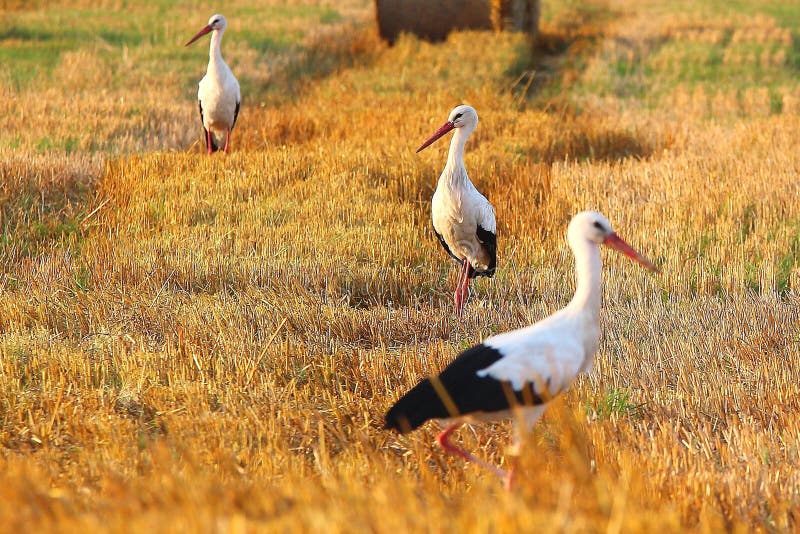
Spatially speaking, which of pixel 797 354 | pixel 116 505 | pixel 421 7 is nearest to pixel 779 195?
pixel 797 354

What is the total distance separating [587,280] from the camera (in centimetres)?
360

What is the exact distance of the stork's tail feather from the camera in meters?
3.47

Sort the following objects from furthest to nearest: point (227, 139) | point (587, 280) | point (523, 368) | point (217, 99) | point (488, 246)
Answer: point (227, 139), point (217, 99), point (488, 246), point (587, 280), point (523, 368)

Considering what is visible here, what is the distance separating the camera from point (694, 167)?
9.36 m

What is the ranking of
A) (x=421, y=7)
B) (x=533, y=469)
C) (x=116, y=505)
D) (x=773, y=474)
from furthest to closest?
1. (x=421, y=7)
2. (x=773, y=474)
3. (x=533, y=469)
4. (x=116, y=505)

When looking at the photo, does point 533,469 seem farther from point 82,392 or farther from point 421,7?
point 421,7

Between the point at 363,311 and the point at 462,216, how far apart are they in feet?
3.45

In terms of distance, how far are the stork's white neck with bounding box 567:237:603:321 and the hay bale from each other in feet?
46.1

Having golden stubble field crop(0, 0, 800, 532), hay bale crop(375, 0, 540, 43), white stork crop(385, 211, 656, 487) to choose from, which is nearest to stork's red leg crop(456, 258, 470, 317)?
golden stubble field crop(0, 0, 800, 532)

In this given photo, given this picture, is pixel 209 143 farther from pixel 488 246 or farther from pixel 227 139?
pixel 488 246

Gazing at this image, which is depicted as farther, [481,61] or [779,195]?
[481,61]

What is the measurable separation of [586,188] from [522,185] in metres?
0.57

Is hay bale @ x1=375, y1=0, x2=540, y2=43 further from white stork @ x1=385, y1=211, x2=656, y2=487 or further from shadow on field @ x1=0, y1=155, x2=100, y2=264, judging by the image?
white stork @ x1=385, y1=211, x2=656, y2=487

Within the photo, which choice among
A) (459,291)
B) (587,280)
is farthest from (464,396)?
(459,291)
